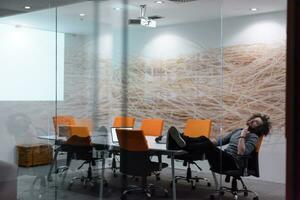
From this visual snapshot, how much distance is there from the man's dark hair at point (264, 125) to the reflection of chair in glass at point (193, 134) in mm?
796

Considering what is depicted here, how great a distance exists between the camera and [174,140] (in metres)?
4.67

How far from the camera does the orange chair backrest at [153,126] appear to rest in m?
4.93

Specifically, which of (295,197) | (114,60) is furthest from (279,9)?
(295,197)

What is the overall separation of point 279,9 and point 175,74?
1679 mm

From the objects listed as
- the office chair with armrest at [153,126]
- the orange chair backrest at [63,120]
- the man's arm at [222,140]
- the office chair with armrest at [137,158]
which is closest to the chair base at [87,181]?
the office chair with armrest at [137,158]

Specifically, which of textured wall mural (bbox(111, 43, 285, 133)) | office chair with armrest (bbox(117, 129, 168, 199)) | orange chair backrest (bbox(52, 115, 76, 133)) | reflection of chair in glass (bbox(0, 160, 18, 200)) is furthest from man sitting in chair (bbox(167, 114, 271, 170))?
reflection of chair in glass (bbox(0, 160, 18, 200))

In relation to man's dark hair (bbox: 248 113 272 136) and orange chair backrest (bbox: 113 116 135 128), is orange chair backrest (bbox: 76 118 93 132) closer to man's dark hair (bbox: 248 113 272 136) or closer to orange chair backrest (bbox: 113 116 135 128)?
orange chair backrest (bbox: 113 116 135 128)

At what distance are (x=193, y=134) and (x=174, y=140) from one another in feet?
1.14

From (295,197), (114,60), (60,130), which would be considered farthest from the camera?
(114,60)

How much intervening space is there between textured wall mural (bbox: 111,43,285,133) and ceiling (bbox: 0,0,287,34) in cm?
57

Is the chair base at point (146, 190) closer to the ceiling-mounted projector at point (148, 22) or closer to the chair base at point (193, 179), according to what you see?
the chair base at point (193, 179)

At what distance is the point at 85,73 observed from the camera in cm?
443

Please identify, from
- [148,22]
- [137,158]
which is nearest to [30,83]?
[137,158]

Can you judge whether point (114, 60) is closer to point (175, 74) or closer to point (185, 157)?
point (175, 74)
